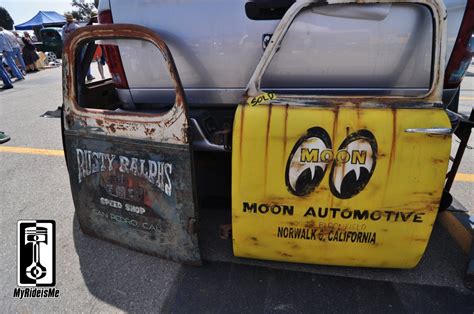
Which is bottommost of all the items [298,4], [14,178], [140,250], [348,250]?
[14,178]

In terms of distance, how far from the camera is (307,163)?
70.1 inches

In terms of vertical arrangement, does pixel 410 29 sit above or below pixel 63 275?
above

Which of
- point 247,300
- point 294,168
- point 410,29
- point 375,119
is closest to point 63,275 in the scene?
point 247,300

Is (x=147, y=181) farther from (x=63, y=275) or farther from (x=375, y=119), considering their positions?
(x=375, y=119)

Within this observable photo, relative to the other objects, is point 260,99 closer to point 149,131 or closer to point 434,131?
point 149,131

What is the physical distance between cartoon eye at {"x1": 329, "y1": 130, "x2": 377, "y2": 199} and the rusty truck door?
843mm

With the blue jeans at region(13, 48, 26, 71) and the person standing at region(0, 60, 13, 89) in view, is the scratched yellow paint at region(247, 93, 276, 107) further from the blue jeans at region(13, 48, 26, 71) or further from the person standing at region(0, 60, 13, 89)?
the blue jeans at region(13, 48, 26, 71)

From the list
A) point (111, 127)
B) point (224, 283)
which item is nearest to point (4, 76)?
point (111, 127)

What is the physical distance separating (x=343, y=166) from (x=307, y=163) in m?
0.19

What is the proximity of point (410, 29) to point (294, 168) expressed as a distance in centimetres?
103

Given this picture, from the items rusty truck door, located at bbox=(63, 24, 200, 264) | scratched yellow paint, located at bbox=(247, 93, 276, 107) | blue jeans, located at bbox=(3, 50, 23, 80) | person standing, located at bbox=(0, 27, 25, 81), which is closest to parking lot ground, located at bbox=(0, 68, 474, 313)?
rusty truck door, located at bbox=(63, 24, 200, 264)

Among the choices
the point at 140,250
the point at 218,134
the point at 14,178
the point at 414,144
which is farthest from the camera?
the point at 14,178

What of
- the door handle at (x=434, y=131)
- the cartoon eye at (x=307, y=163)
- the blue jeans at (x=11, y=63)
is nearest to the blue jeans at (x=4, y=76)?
the blue jeans at (x=11, y=63)

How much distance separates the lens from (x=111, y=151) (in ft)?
6.83
